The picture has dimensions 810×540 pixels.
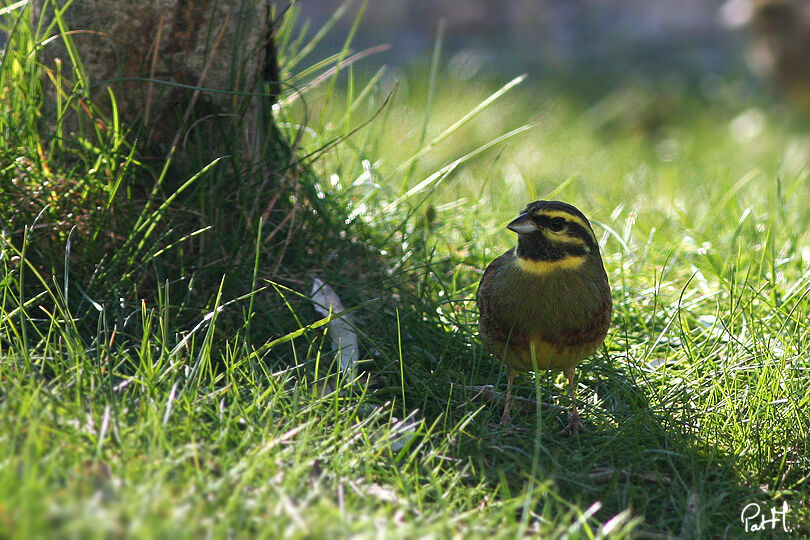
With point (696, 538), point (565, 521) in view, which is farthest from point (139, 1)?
point (696, 538)

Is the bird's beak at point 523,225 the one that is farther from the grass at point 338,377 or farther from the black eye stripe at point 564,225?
the grass at point 338,377

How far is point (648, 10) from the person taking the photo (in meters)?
12.5

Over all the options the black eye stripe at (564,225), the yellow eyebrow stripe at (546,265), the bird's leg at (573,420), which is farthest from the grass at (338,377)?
the black eye stripe at (564,225)

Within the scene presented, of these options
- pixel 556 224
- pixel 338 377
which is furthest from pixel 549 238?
pixel 338 377

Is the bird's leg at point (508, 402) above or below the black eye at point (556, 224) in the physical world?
below

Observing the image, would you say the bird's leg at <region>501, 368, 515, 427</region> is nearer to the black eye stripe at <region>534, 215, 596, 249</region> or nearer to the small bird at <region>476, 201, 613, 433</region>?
the small bird at <region>476, 201, 613, 433</region>

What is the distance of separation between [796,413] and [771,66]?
666cm

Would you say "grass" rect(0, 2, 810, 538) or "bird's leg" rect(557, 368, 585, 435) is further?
"bird's leg" rect(557, 368, 585, 435)

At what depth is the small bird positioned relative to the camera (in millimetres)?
3164

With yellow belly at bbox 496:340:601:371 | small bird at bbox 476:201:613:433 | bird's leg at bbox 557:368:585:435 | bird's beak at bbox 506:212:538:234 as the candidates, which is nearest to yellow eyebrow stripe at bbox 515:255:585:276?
small bird at bbox 476:201:613:433

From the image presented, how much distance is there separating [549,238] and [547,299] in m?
0.24

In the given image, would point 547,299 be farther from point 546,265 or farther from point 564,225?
point 564,225

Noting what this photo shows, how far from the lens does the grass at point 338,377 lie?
232 centimetres

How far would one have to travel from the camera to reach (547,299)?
320 centimetres
